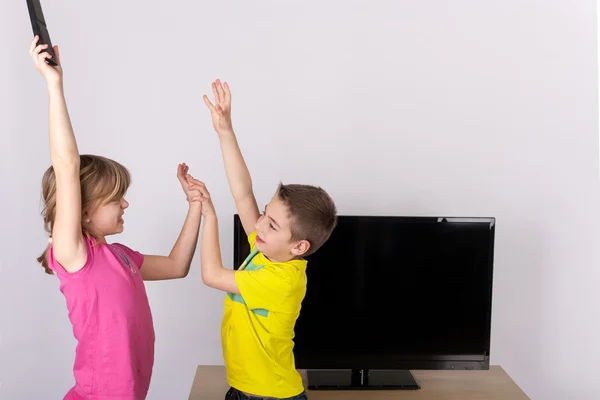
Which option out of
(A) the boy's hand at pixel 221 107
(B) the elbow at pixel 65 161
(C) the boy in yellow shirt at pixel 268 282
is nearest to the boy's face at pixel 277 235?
(C) the boy in yellow shirt at pixel 268 282

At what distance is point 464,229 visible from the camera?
2.16 meters

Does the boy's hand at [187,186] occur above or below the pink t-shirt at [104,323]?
above

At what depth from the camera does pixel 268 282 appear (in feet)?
5.68

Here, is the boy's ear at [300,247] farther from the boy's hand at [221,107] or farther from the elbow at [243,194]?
the boy's hand at [221,107]

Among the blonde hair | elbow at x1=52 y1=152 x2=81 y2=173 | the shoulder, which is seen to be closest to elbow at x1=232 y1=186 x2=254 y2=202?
the shoulder

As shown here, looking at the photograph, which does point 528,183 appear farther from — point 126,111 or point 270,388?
point 126,111

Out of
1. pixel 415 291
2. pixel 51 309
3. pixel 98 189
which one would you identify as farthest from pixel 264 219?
pixel 51 309

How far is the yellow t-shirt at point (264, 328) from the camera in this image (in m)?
1.73

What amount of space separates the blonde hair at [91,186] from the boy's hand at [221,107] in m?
0.29

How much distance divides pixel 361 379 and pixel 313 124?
34.2 inches

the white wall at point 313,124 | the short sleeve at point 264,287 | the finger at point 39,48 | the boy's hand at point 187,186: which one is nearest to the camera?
the finger at point 39,48

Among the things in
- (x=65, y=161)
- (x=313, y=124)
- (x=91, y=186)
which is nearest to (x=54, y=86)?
(x=65, y=161)

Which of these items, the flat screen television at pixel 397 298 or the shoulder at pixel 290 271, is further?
the flat screen television at pixel 397 298

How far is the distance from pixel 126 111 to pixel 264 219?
0.89 meters
